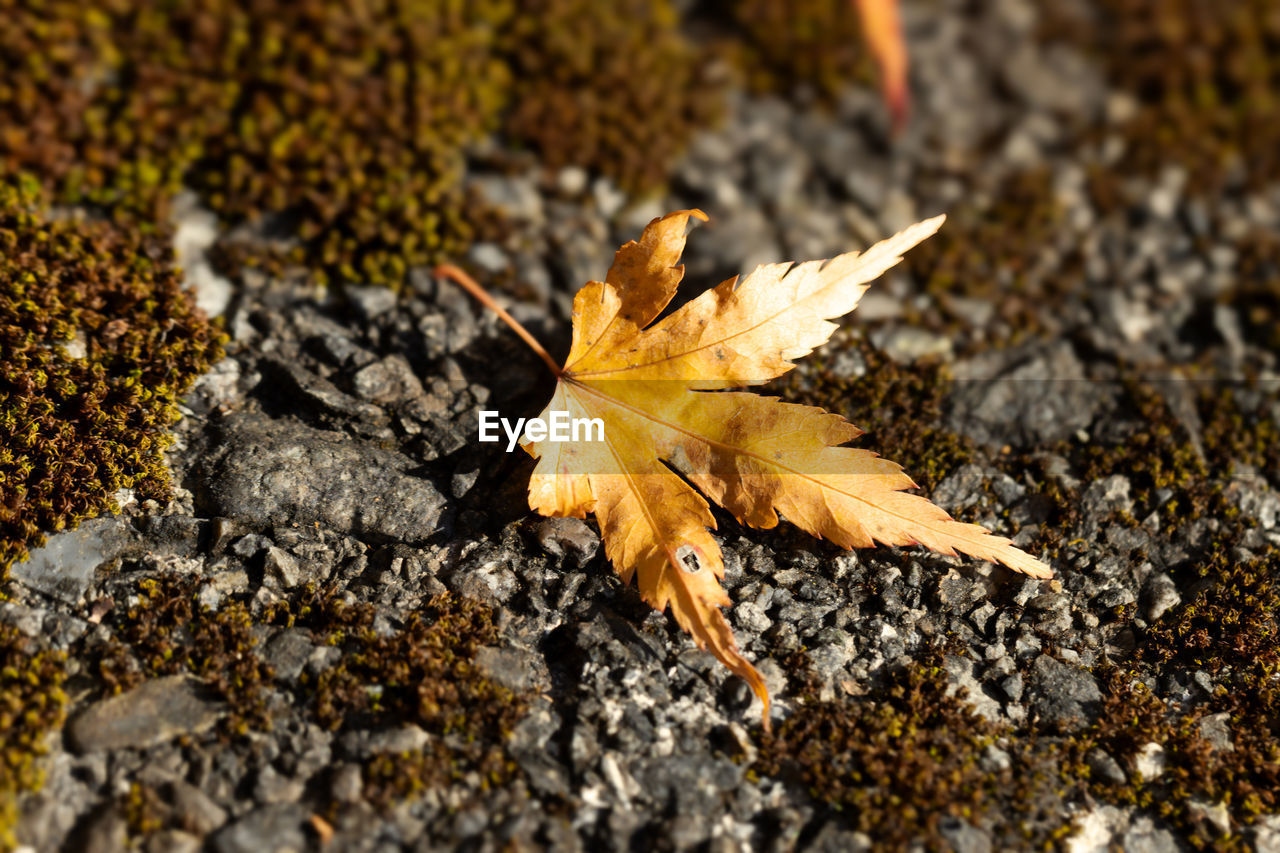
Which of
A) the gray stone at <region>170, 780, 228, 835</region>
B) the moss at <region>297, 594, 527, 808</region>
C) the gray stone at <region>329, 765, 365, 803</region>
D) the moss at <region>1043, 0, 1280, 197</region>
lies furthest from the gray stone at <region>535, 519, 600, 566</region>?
the moss at <region>1043, 0, 1280, 197</region>

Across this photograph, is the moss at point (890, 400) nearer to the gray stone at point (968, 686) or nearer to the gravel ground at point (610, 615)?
the gravel ground at point (610, 615)

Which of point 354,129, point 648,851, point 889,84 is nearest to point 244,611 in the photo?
point 648,851

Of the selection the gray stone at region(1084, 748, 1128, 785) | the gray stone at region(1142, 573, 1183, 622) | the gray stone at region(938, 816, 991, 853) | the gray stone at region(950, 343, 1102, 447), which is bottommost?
the gray stone at region(1084, 748, 1128, 785)

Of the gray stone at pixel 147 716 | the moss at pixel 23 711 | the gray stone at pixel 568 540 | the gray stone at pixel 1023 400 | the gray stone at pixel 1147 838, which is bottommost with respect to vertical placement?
the gray stone at pixel 1147 838

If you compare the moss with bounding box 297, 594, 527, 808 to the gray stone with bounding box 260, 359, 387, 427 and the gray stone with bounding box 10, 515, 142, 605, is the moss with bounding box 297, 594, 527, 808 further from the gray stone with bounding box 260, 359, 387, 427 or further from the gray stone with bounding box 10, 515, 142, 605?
the gray stone with bounding box 260, 359, 387, 427

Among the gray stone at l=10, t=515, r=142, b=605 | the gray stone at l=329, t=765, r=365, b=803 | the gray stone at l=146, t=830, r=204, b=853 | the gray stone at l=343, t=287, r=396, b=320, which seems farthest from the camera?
the gray stone at l=343, t=287, r=396, b=320

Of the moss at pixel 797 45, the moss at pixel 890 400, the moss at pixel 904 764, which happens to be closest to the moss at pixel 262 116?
the moss at pixel 797 45

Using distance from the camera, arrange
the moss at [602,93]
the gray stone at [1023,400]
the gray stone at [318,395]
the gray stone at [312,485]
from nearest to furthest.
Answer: the gray stone at [312,485]
the gray stone at [318,395]
the gray stone at [1023,400]
the moss at [602,93]

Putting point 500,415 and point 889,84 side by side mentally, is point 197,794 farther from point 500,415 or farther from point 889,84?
point 889,84
